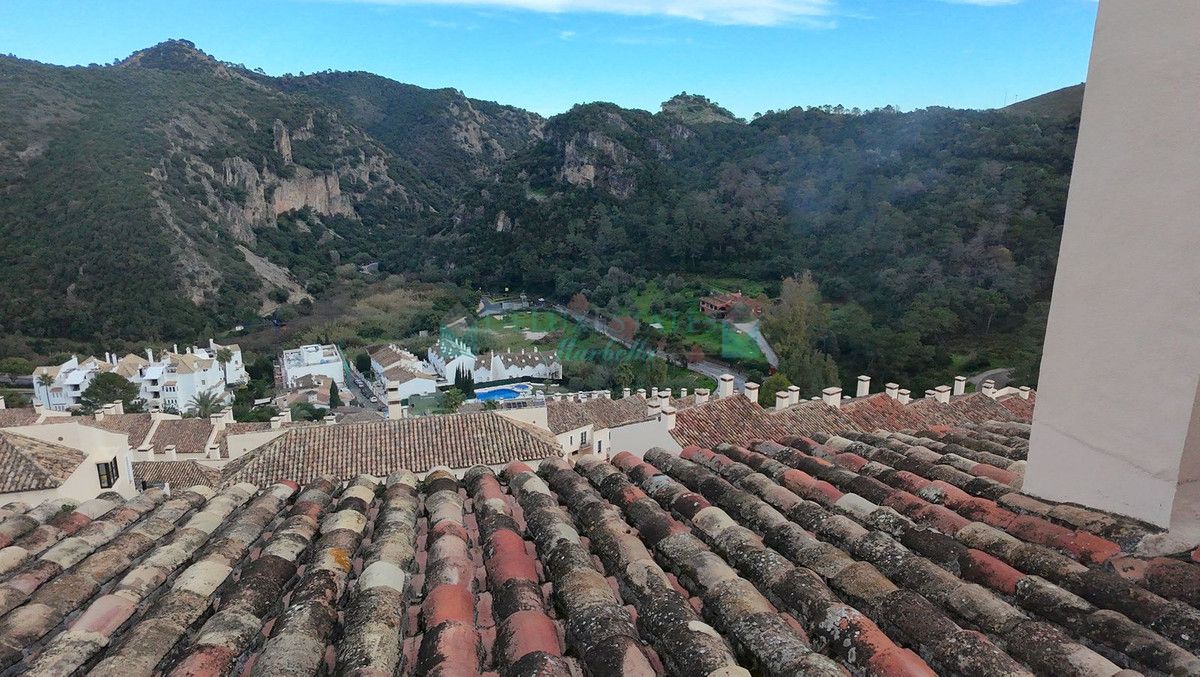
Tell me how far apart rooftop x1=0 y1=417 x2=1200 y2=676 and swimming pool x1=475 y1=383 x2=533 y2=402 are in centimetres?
3817

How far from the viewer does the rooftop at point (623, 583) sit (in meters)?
2.13

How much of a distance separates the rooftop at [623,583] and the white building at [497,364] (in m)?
43.4

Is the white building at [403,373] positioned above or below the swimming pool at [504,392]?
above

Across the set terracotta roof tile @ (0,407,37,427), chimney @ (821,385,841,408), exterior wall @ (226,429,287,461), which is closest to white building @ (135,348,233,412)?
terracotta roof tile @ (0,407,37,427)

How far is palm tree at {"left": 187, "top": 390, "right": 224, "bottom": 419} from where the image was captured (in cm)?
3556

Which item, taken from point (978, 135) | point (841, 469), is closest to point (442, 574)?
point (841, 469)

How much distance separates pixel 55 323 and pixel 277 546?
5647 centimetres

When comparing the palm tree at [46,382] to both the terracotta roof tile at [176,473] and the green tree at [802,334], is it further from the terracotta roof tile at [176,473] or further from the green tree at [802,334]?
the green tree at [802,334]

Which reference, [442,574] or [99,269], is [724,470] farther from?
[99,269]

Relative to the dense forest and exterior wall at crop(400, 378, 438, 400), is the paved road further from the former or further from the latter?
exterior wall at crop(400, 378, 438, 400)

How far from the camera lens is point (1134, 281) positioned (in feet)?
8.77

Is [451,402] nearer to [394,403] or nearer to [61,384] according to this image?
[394,403]

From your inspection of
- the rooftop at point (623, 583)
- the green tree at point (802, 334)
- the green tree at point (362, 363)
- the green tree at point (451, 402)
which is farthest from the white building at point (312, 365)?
the rooftop at point (623, 583)

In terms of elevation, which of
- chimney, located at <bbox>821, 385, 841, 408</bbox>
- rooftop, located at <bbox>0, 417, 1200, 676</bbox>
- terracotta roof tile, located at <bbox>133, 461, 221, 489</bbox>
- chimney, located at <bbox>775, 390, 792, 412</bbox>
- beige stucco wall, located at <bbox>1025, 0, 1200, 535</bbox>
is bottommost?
terracotta roof tile, located at <bbox>133, 461, 221, 489</bbox>
